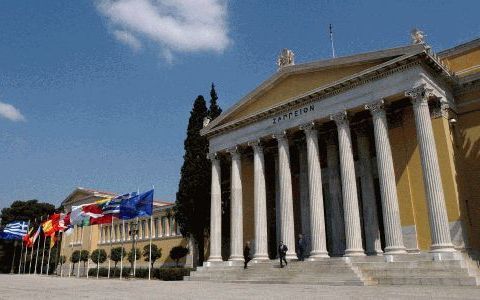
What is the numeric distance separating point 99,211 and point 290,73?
1953 cm

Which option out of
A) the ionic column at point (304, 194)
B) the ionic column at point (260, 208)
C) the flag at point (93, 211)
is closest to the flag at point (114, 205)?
the flag at point (93, 211)

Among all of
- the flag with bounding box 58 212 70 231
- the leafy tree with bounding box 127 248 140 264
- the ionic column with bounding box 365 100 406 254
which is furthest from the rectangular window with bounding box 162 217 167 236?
the ionic column with bounding box 365 100 406 254

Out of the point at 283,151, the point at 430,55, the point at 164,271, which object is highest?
the point at 430,55

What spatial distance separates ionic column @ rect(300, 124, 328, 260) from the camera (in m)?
24.2

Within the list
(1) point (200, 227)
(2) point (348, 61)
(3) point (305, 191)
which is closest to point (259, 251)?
(3) point (305, 191)

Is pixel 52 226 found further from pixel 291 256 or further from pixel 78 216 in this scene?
pixel 291 256

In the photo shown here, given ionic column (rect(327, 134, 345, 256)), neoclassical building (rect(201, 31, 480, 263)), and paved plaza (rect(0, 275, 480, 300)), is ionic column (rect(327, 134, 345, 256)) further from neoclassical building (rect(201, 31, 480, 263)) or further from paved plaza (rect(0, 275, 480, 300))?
paved plaza (rect(0, 275, 480, 300))

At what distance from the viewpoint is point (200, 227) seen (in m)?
34.9

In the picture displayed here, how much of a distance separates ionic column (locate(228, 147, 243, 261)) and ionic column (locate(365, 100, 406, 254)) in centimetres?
1098

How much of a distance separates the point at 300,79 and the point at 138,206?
1523 cm

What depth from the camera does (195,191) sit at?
3509 centimetres

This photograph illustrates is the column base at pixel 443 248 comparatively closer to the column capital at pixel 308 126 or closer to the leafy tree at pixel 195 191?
the column capital at pixel 308 126

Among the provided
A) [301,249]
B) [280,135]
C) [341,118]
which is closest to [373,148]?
[341,118]

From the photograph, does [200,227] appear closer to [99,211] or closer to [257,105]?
[99,211]
